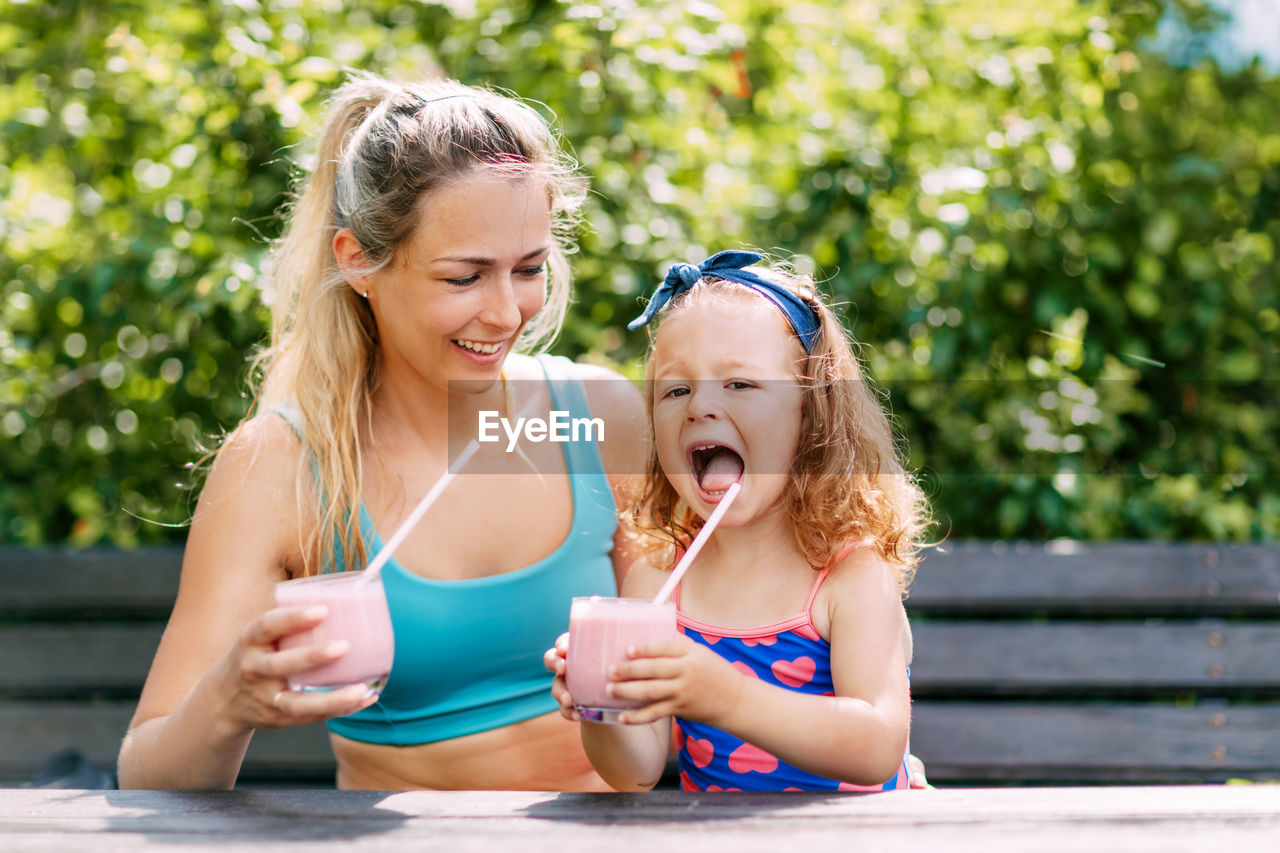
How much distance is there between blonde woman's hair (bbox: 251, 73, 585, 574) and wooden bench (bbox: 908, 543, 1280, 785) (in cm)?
133

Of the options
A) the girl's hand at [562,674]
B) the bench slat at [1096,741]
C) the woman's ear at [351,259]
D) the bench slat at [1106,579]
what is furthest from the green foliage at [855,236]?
the girl's hand at [562,674]

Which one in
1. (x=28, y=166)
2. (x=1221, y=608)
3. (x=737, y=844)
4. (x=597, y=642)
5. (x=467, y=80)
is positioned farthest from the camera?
(x=28, y=166)

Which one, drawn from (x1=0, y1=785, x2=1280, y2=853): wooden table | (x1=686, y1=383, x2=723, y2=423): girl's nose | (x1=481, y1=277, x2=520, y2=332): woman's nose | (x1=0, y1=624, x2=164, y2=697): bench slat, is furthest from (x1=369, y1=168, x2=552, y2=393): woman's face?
(x1=0, y1=624, x2=164, y2=697): bench slat

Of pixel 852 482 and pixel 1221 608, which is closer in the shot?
pixel 852 482

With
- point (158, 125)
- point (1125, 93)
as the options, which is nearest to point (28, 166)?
point (158, 125)

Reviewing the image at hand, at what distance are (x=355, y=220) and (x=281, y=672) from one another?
0.86m

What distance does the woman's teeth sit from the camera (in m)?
1.88

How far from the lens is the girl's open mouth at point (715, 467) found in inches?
67.5

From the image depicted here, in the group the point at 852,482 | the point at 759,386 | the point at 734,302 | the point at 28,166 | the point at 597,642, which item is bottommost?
the point at 597,642

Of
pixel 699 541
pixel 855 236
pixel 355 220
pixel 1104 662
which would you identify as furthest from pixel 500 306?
pixel 1104 662

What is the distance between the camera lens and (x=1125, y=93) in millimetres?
3191

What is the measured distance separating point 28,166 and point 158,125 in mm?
744

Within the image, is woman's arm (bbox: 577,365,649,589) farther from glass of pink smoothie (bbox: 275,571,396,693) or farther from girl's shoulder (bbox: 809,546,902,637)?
glass of pink smoothie (bbox: 275,571,396,693)

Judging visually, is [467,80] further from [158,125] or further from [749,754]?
[749,754]
